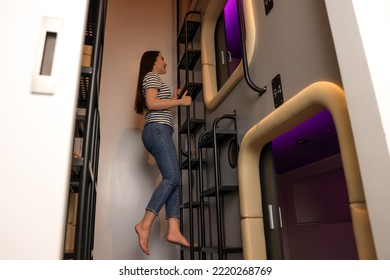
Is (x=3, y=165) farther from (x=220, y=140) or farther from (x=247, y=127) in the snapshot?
(x=220, y=140)

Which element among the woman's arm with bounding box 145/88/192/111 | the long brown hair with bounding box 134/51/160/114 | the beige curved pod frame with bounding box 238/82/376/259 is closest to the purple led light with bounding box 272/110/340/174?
the beige curved pod frame with bounding box 238/82/376/259

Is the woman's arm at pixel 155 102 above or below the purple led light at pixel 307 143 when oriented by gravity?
above

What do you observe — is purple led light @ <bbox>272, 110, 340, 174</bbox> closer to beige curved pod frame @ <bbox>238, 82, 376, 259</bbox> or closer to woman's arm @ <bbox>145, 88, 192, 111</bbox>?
beige curved pod frame @ <bbox>238, 82, 376, 259</bbox>

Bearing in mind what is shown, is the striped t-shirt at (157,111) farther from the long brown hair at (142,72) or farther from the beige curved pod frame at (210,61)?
the beige curved pod frame at (210,61)

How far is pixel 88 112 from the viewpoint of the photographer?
1.33 metres

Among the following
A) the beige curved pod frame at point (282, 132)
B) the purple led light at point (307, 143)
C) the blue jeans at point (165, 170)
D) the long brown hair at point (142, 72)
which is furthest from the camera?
the long brown hair at point (142, 72)

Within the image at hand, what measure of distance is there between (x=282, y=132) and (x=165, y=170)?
0.99 m

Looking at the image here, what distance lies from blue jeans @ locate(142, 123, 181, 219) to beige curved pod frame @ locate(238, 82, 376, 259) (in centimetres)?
60

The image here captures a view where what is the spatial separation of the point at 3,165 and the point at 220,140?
1862mm

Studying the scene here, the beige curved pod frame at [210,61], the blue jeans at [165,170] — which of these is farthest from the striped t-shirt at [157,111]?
the beige curved pod frame at [210,61]

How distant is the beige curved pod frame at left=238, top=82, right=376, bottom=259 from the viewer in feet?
3.66

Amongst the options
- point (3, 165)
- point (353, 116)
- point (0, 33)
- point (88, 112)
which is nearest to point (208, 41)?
point (88, 112)

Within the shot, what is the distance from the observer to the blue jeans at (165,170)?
230 centimetres

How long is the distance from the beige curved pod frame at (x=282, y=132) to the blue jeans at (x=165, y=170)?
0.60m
